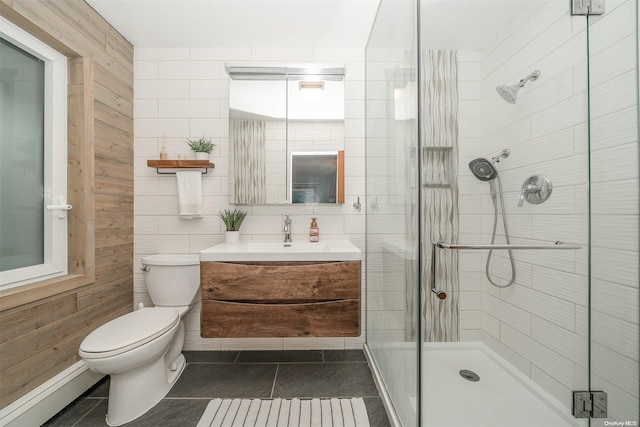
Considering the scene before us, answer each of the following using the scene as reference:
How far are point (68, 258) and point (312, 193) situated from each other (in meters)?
1.50

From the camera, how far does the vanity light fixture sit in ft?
6.83

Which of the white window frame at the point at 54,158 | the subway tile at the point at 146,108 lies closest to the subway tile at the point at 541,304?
the white window frame at the point at 54,158

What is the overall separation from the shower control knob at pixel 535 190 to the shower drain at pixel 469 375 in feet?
2.17

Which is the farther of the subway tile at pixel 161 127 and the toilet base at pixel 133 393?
the subway tile at pixel 161 127

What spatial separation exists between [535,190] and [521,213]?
3.5 inches

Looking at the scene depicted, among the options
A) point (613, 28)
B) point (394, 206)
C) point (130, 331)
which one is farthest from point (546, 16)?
point (130, 331)

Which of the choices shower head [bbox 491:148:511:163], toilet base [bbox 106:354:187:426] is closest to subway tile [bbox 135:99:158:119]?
toilet base [bbox 106:354:187:426]

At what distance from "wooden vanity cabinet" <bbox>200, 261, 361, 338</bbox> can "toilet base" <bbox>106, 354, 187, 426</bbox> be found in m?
0.34

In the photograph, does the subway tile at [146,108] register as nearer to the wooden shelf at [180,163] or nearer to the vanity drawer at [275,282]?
the wooden shelf at [180,163]

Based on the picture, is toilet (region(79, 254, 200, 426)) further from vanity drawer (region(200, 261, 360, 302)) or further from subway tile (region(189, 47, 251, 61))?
subway tile (region(189, 47, 251, 61))

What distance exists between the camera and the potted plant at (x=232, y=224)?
2.04 m

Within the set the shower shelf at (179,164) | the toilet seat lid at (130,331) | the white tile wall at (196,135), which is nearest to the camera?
the toilet seat lid at (130,331)

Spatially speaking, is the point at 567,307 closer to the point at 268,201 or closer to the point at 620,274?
the point at 620,274

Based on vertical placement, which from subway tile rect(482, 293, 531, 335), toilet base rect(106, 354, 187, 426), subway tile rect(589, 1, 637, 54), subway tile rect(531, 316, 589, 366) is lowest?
toilet base rect(106, 354, 187, 426)
